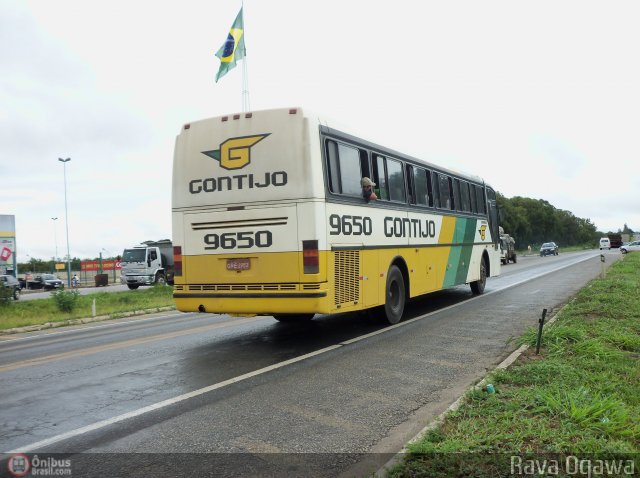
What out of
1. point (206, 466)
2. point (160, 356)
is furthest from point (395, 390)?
point (160, 356)

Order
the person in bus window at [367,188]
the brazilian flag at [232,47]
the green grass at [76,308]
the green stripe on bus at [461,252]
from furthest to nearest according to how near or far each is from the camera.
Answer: the brazilian flag at [232,47] < the green grass at [76,308] < the green stripe on bus at [461,252] < the person in bus window at [367,188]

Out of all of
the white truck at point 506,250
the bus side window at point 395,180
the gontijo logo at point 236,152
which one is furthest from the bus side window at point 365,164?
the white truck at point 506,250

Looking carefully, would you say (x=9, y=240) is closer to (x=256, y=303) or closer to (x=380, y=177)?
(x=380, y=177)

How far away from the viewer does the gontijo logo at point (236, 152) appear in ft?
27.5

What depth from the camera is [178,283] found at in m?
8.82

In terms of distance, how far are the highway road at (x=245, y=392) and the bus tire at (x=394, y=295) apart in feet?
0.95

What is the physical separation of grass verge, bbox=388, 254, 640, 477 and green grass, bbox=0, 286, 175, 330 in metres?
13.4

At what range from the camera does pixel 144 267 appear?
112 feet

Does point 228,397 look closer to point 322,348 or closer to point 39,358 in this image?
point 322,348

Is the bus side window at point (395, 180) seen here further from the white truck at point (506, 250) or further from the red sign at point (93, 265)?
the red sign at point (93, 265)

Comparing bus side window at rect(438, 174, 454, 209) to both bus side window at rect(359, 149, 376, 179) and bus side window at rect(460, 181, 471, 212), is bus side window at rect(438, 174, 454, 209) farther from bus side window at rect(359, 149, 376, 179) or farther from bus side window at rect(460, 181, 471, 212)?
bus side window at rect(359, 149, 376, 179)

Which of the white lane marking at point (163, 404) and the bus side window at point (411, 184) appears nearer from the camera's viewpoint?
the white lane marking at point (163, 404)

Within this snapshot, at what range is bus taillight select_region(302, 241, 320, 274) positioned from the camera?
25.8ft

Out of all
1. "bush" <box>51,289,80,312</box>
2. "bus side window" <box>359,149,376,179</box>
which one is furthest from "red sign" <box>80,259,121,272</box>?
"bus side window" <box>359,149,376,179</box>
